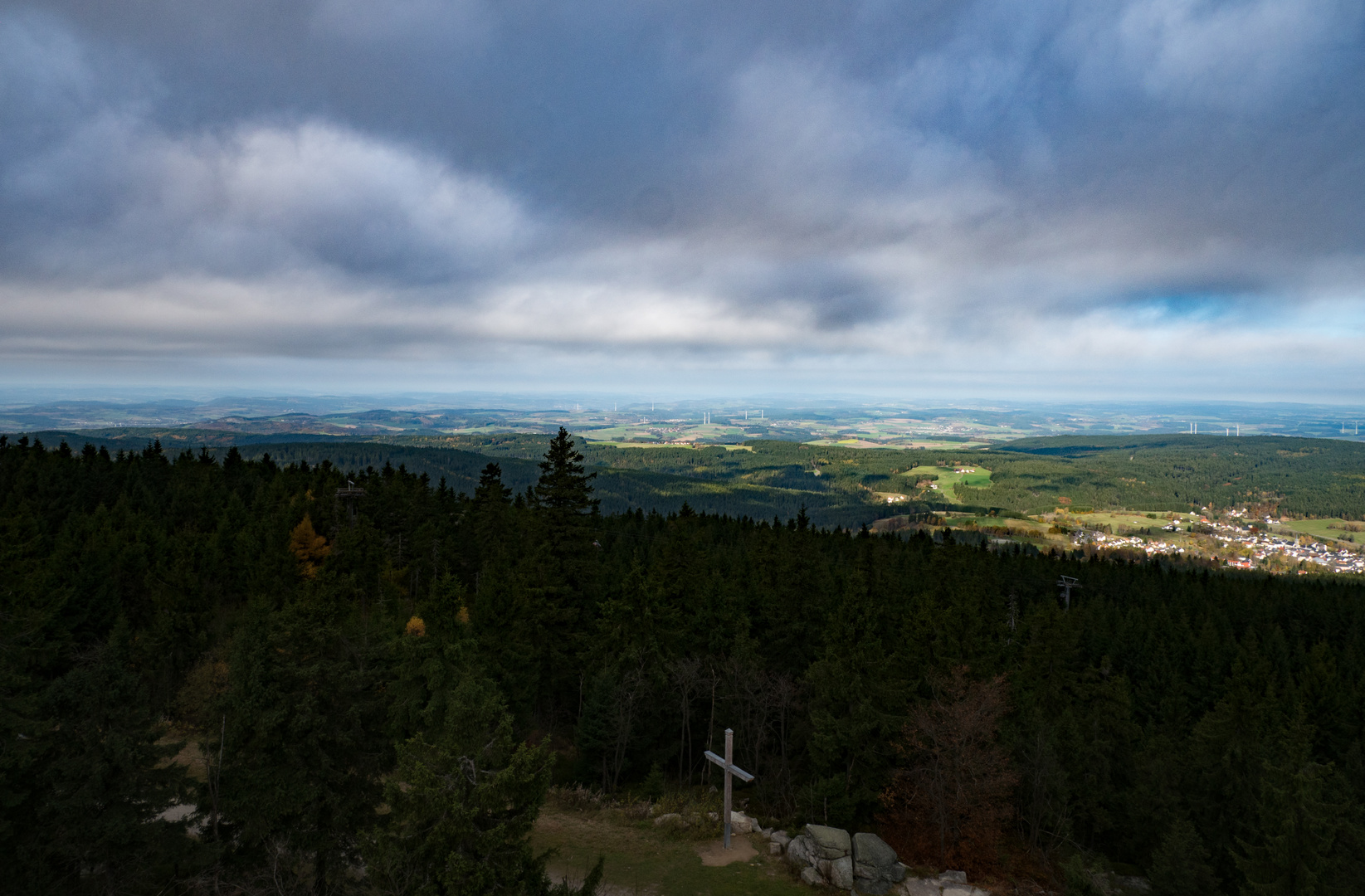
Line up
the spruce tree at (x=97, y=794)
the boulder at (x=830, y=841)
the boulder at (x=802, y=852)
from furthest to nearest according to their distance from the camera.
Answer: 1. the boulder at (x=802, y=852)
2. the boulder at (x=830, y=841)
3. the spruce tree at (x=97, y=794)

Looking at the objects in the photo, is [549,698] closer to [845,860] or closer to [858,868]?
[845,860]

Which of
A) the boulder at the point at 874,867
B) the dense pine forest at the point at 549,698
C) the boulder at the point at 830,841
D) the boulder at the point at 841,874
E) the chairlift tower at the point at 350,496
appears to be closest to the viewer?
the dense pine forest at the point at 549,698

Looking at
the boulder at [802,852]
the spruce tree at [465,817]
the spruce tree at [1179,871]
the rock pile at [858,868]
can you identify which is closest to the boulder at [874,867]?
the rock pile at [858,868]

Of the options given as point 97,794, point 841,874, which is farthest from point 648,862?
point 97,794

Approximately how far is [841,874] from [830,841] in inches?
40.9

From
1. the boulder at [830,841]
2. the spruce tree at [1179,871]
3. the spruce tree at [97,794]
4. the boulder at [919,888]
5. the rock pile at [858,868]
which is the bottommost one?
the spruce tree at [1179,871]

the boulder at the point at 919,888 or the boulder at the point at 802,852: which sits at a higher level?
the boulder at the point at 802,852

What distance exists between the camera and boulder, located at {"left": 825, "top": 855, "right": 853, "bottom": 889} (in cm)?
1995

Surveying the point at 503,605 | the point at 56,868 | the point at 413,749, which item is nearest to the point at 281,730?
the point at 56,868

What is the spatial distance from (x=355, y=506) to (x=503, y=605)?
32387 mm

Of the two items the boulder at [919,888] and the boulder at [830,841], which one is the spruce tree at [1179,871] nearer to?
the boulder at [919,888]

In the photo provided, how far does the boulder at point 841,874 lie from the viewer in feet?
65.5

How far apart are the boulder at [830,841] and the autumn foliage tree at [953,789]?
5137mm

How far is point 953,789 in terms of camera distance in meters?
25.7
